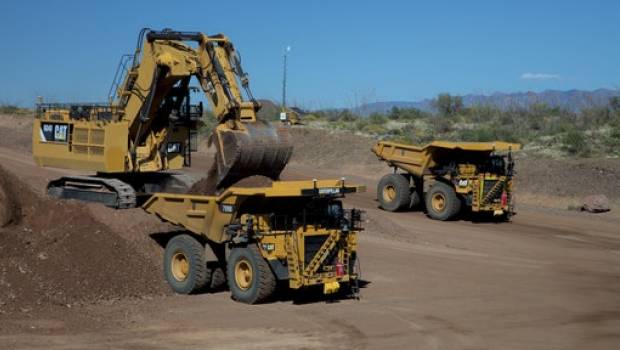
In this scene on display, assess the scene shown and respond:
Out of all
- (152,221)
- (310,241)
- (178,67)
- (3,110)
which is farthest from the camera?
(3,110)

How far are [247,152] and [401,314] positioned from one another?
4.32 m

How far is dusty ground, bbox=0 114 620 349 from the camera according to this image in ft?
35.8

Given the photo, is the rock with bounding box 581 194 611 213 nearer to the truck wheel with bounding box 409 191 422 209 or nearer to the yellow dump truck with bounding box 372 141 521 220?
the yellow dump truck with bounding box 372 141 521 220

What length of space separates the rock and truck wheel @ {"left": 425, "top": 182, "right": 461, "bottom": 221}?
5.78m

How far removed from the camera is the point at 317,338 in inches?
435

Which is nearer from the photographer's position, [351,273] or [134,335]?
[134,335]

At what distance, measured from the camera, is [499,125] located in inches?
1823

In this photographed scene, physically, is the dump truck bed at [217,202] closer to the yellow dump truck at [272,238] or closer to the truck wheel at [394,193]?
the yellow dump truck at [272,238]

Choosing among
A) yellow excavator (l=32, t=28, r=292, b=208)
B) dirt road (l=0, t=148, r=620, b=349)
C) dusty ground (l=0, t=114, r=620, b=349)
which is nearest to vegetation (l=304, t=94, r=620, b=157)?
dusty ground (l=0, t=114, r=620, b=349)

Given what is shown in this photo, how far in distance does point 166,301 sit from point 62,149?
767 centimetres

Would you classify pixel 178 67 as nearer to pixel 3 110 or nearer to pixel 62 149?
pixel 62 149

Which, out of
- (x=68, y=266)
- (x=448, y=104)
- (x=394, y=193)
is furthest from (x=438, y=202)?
(x=448, y=104)

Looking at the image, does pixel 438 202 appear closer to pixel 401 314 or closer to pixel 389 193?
pixel 389 193

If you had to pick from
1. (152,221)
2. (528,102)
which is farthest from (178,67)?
(528,102)
